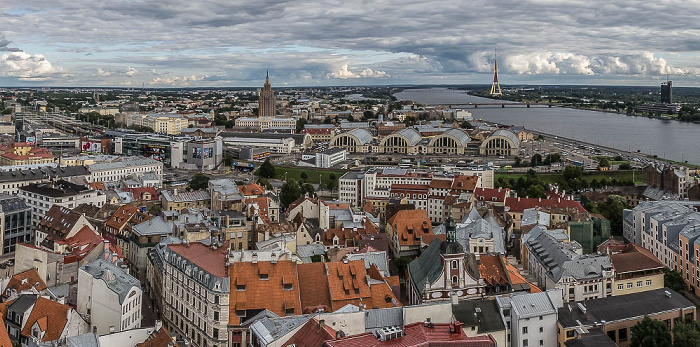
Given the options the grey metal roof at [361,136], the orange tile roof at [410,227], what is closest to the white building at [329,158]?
the grey metal roof at [361,136]

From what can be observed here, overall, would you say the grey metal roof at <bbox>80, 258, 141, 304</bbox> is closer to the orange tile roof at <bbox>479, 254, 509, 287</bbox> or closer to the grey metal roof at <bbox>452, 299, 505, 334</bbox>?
the grey metal roof at <bbox>452, 299, 505, 334</bbox>

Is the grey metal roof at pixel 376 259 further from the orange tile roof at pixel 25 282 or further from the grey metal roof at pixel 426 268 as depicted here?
the orange tile roof at pixel 25 282

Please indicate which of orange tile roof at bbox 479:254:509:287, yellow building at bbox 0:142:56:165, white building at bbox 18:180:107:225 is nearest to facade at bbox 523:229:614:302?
orange tile roof at bbox 479:254:509:287

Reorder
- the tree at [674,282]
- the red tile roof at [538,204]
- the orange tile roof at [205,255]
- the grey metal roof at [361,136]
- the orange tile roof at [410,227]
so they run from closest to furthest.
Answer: the orange tile roof at [205,255] < the tree at [674,282] < the orange tile roof at [410,227] < the red tile roof at [538,204] < the grey metal roof at [361,136]

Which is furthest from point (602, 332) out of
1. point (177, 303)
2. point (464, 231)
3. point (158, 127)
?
point (158, 127)

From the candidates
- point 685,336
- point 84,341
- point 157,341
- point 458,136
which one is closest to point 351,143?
point 458,136

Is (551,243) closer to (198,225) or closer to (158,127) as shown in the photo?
(198,225)
